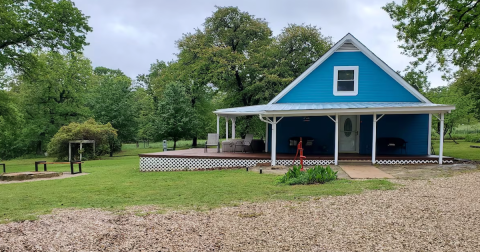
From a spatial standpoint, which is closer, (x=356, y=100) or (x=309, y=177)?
(x=309, y=177)

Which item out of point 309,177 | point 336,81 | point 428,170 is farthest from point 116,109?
point 428,170

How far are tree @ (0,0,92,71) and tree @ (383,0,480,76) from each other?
1779 centimetres

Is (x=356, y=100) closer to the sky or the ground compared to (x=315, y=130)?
closer to the sky

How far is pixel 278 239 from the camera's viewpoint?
4172 mm

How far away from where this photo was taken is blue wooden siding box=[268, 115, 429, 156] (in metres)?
14.5

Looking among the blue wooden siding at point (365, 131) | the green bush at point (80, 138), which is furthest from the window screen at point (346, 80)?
→ the green bush at point (80, 138)

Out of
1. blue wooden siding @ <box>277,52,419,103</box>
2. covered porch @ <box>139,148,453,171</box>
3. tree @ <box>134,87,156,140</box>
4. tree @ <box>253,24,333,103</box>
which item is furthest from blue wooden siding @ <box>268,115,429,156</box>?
tree @ <box>134,87,156,140</box>

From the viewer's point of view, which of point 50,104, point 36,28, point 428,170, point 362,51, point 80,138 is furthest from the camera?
point 50,104

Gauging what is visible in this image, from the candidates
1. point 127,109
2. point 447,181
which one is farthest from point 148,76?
point 447,181

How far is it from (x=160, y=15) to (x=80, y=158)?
517 inches

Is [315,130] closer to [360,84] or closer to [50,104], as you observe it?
[360,84]

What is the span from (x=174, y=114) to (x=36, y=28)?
48.8 ft

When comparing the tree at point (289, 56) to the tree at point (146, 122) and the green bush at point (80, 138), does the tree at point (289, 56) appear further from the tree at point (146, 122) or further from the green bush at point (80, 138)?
the green bush at point (80, 138)

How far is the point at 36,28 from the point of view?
57.3ft
